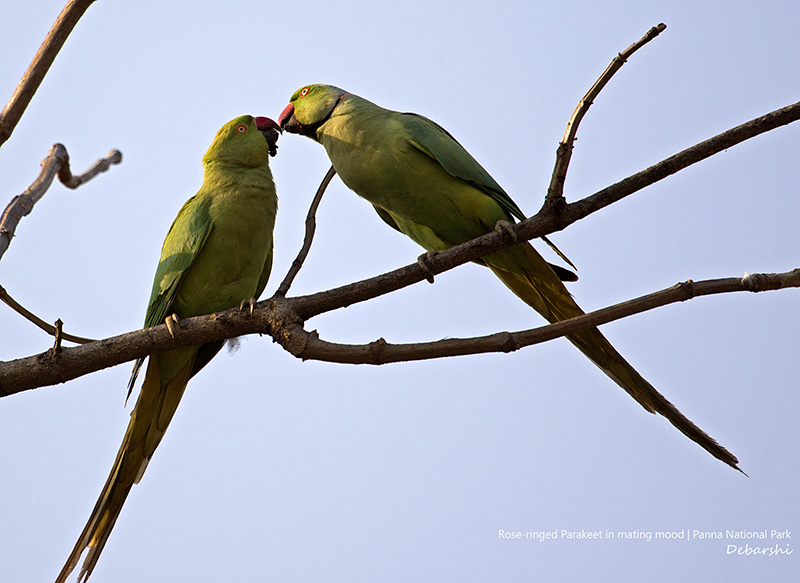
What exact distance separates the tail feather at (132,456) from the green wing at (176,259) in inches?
7.0

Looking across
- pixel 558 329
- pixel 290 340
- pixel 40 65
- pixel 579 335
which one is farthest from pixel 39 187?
pixel 579 335

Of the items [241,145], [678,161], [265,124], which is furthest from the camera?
[265,124]

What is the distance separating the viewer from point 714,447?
8.77ft

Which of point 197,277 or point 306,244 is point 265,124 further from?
point 306,244

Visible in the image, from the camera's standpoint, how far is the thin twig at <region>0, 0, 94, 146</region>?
184 centimetres

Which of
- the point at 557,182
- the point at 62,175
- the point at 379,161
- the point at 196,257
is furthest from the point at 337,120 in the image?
the point at 62,175

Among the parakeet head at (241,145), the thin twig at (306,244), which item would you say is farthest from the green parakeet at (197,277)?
the thin twig at (306,244)

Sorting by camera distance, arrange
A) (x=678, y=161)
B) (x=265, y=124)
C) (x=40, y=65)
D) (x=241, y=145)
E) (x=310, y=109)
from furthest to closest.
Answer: (x=265, y=124) < (x=310, y=109) < (x=241, y=145) < (x=678, y=161) < (x=40, y=65)

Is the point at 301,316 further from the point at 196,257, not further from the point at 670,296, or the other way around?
the point at 670,296

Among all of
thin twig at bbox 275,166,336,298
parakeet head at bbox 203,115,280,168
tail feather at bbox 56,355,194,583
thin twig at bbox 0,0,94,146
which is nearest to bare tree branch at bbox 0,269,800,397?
thin twig at bbox 275,166,336,298

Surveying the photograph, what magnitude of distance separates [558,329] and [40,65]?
1.63m

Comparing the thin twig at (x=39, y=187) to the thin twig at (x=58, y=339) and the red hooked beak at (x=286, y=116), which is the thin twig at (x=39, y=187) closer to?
the thin twig at (x=58, y=339)

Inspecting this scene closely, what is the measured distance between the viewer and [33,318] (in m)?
2.90

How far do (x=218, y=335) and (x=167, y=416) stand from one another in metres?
0.94
